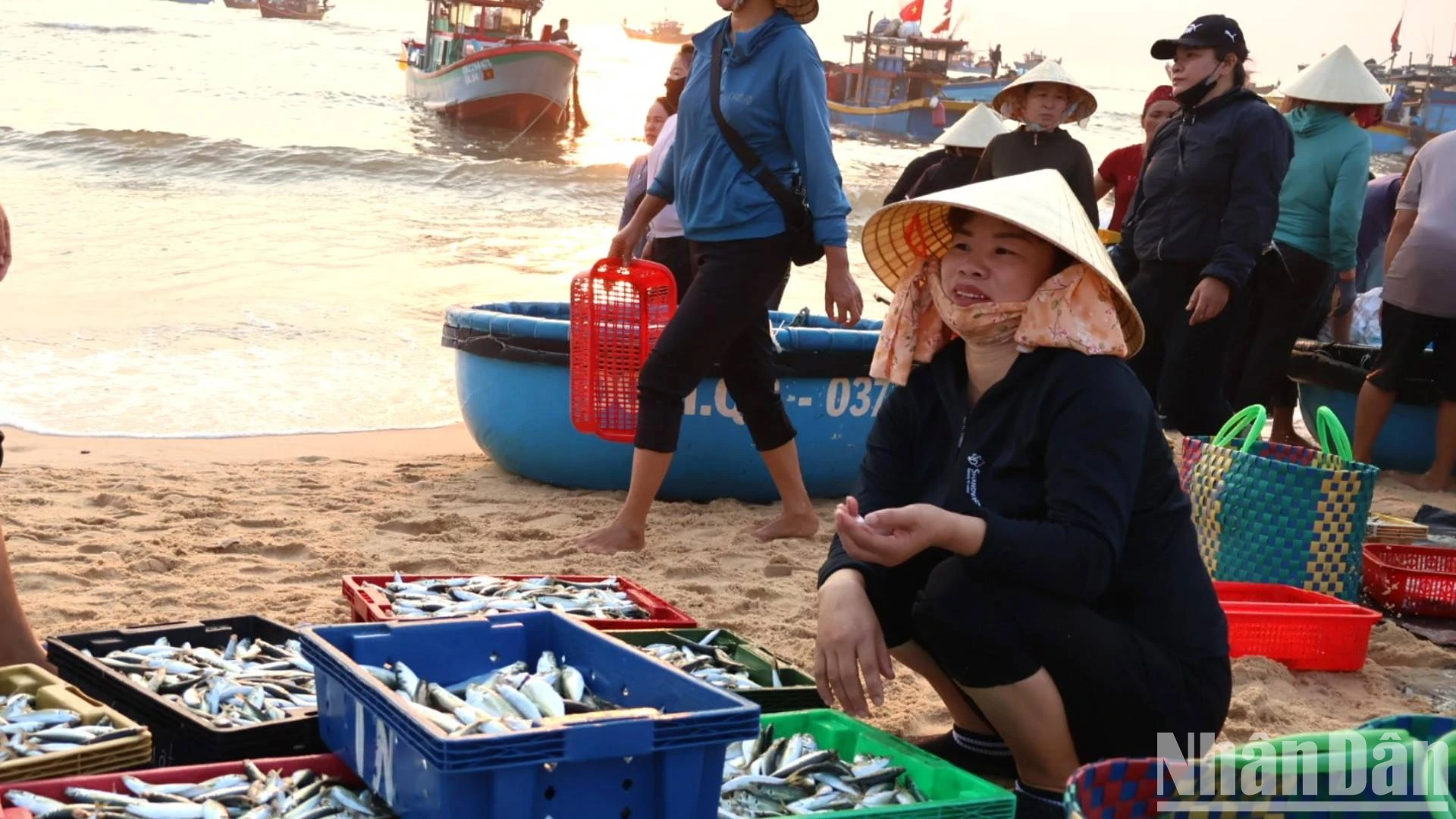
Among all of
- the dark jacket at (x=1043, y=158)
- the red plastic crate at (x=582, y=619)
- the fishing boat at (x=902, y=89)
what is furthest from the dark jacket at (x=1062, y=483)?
the fishing boat at (x=902, y=89)

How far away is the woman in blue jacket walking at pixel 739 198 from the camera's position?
5000mm

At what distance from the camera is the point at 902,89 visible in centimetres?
5181

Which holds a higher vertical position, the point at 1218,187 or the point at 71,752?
the point at 1218,187

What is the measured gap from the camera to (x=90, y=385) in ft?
28.0

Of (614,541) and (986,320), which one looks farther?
(614,541)

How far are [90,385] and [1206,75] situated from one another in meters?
6.52

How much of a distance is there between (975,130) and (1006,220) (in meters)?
5.67

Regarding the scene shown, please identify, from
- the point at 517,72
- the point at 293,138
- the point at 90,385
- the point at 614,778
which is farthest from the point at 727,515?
the point at 517,72

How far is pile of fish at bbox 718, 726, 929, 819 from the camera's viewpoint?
269 centimetres

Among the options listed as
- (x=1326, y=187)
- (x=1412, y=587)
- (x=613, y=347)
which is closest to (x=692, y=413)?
(x=613, y=347)

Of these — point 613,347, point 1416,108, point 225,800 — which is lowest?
point 225,800

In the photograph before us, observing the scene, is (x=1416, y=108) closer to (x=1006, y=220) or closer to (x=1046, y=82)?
(x=1046, y=82)

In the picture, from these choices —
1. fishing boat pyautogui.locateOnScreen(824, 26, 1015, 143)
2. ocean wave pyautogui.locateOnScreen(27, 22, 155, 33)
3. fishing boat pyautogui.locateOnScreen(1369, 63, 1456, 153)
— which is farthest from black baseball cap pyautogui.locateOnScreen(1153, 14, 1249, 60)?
ocean wave pyautogui.locateOnScreen(27, 22, 155, 33)

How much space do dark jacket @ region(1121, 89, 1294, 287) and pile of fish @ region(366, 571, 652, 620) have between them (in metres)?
3.11
